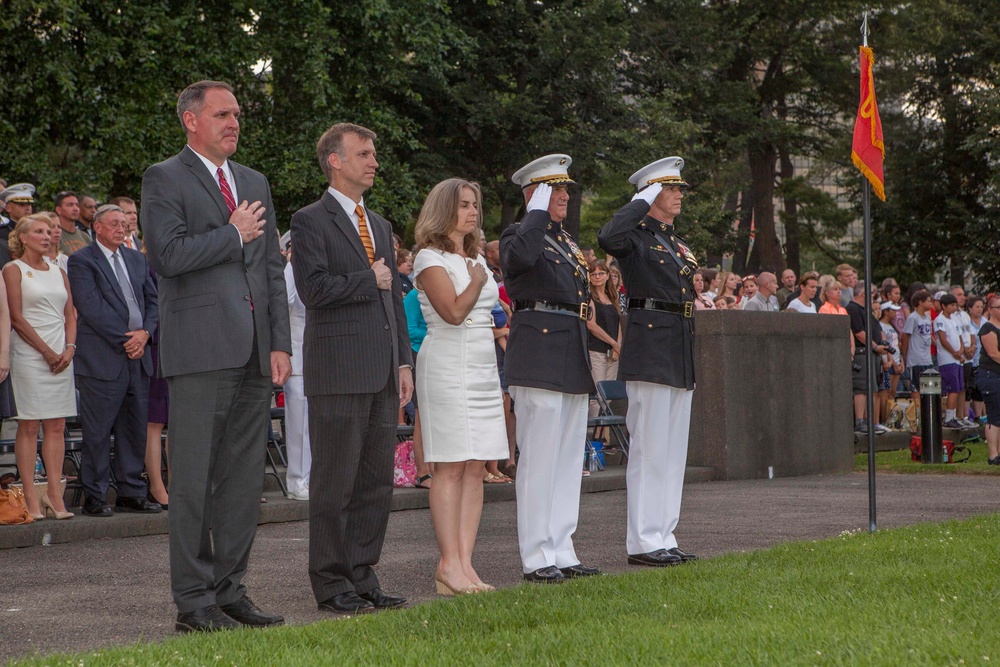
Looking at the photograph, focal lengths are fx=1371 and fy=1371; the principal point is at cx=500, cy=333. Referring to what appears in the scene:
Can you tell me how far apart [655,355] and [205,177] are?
3273mm

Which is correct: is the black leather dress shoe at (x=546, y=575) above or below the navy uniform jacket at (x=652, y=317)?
below

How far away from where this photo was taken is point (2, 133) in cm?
2127

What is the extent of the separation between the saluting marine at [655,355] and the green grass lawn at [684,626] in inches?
33.1

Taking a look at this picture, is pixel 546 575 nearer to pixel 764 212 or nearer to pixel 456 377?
pixel 456 377

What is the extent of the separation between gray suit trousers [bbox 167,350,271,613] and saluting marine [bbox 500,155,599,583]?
179 cm

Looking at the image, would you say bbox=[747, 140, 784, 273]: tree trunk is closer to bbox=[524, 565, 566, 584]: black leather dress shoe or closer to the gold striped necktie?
bbox=[524, 565, 566, 584]: black leather dress shoe

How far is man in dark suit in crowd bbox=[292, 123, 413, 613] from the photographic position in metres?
6.63

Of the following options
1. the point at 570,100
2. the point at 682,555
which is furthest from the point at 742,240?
the point at 682,555

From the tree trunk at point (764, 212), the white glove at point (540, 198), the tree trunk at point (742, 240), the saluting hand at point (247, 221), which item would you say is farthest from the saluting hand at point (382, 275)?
the tree trunk at point (764, 212)

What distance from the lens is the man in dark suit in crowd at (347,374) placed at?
261 inches

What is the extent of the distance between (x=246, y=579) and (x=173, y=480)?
5.50ft

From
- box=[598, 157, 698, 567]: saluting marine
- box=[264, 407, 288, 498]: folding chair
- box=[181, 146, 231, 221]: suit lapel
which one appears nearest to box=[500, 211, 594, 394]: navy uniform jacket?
box=[598, 157, 698, 567]: saluting marine

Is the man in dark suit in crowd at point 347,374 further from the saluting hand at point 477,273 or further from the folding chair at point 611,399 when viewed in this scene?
the folding chair at point 611,399

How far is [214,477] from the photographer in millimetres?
6289
